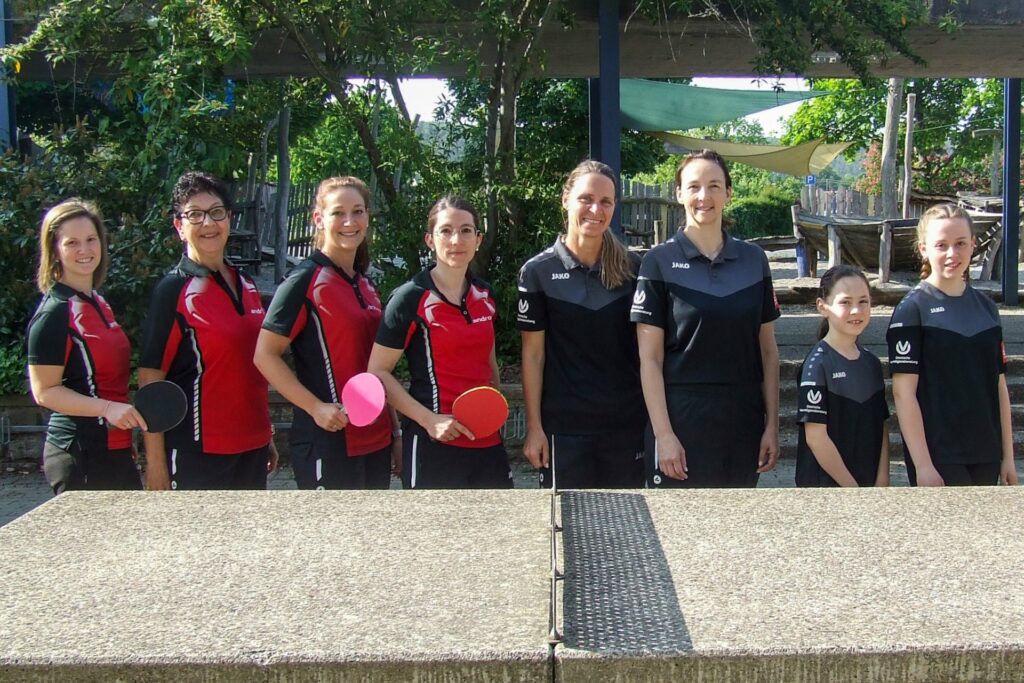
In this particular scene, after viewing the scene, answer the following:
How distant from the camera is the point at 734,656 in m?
1.62

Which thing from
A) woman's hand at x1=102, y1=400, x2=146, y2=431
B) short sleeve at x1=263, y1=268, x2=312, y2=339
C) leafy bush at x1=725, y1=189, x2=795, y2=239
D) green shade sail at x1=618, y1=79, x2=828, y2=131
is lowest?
woman's hand at x1=102, y1=400, x2=146, y2=431

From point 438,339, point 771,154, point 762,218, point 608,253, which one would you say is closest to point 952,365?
point 608,253

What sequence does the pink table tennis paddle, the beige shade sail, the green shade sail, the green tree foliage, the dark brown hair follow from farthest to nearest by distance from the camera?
the green tree foliage < the beige shade sail < the green shade sail < the dark brown hair < the pink table tennis paddle

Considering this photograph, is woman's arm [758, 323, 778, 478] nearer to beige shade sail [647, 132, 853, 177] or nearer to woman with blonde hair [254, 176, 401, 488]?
woman with blonde hair [254, 176, 401, 488]

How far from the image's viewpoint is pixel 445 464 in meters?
3.73

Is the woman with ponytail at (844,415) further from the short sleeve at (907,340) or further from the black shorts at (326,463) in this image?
the black shorts at (326,463)

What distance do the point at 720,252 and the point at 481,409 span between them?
1057 millimetres

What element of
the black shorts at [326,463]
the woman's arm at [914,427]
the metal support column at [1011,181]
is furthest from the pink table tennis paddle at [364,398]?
the metal support column at [1011,181]

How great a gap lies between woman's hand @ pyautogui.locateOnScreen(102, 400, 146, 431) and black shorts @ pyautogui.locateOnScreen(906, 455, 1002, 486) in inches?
104

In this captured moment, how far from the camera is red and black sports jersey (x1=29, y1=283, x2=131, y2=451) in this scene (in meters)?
3.55

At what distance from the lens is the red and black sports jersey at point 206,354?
3670mm

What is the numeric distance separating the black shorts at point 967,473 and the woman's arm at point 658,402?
0.88 meters

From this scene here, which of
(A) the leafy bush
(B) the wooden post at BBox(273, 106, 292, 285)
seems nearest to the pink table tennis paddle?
(B) the wooden post at BBox(273, 106, 292, 285)

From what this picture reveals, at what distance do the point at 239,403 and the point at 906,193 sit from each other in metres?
20.7
